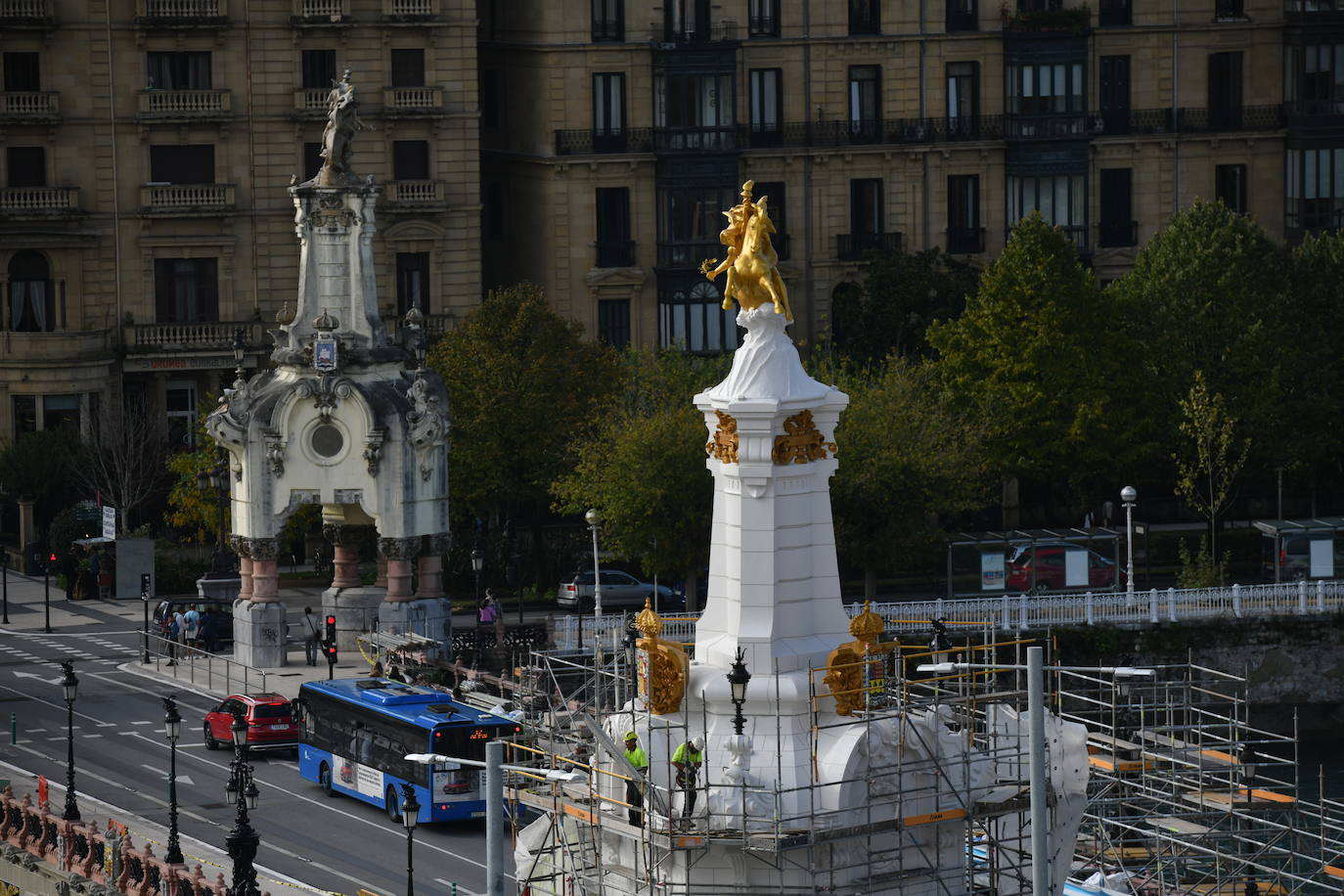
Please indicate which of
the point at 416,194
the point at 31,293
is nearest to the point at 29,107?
the point at 31,293

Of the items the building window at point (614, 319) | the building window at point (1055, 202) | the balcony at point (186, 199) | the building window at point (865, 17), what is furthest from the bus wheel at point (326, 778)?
the building window at point (865, 17)

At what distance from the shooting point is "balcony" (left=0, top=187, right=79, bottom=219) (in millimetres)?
120875

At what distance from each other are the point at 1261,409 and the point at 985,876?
5670cm

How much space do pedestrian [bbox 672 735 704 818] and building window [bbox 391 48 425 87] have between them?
7649cm

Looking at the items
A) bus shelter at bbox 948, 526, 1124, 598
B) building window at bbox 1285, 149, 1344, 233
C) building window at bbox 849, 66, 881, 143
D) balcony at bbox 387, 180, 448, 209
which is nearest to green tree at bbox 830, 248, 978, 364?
building window at bbox 849, 66, 881, 143

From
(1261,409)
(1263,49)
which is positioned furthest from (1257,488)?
(1263,49)

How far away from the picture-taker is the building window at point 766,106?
130 meters

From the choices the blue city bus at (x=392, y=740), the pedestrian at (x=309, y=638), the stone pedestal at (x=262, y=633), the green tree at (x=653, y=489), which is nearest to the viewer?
the blue city bus at (x=392, y=740)

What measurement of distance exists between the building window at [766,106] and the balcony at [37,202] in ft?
81.7

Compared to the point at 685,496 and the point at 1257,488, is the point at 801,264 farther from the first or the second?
the point at 685,496

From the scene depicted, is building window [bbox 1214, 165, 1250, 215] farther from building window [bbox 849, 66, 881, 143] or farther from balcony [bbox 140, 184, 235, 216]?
balcony [bbox 140, 184, 235, 216]

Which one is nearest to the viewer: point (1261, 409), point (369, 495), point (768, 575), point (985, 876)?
point (768, 575)

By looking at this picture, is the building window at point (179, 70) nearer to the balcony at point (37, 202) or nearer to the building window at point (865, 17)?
the balcony at point (37, 202)

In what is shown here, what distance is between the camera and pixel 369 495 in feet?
303
